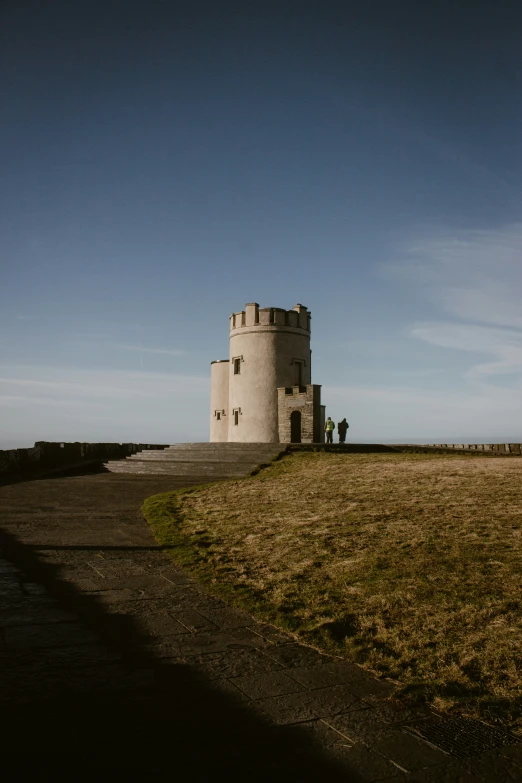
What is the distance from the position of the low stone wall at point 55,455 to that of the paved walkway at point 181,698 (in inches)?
558

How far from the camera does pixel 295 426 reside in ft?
106

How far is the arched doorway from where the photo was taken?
32188mm

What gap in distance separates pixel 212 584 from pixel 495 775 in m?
3.74

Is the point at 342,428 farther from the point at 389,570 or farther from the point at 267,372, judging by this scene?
the point at 389,570

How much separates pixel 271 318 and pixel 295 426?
6879 millimetres

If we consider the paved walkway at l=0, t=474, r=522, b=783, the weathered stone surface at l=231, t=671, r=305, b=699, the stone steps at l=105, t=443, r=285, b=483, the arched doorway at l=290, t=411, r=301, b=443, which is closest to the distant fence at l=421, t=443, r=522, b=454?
the arched doorway at l=290, t=411, r=301, b=443

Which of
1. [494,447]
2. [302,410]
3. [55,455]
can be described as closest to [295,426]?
[302,410]

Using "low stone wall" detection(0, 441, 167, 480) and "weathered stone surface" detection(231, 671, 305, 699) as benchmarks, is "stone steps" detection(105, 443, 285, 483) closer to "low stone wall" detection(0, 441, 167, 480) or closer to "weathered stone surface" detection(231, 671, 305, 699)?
"low stone wall" detection(0, 441, 167, 480)

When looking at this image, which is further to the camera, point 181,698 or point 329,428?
point 329,428

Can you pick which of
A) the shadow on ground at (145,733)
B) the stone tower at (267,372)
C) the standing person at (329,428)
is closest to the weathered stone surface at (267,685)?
the shadow on ground at (145,733)

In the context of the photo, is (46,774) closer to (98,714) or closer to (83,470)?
(98,714)

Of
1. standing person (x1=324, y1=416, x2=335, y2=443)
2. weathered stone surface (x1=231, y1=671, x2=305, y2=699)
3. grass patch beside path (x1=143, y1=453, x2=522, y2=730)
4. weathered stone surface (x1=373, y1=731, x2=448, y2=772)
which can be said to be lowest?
weathered stone surface (x1=373, y1=731, x2=448, y2=772)

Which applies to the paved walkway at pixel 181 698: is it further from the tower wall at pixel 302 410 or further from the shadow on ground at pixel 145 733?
the tower wall at pixel 302 410

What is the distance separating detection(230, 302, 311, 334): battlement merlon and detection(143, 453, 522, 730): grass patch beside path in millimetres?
22233
